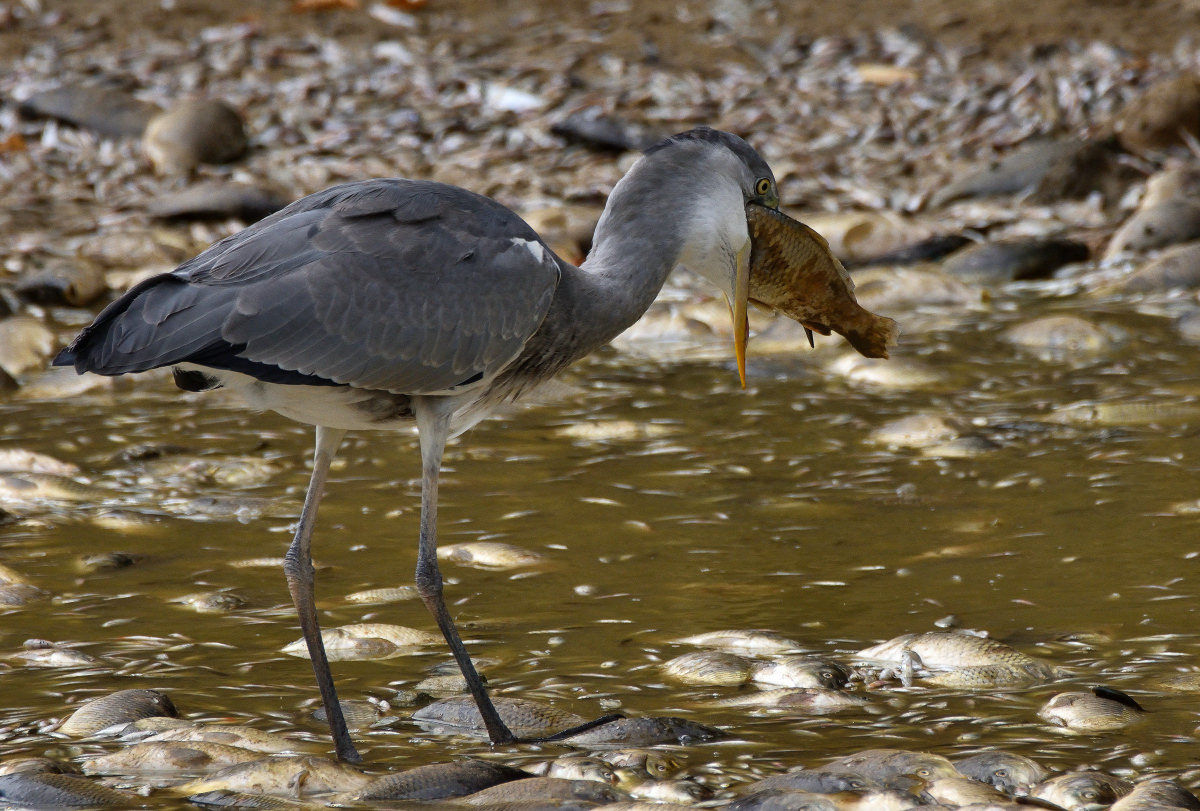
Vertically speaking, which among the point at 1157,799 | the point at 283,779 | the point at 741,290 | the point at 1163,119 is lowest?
the point at 283,779

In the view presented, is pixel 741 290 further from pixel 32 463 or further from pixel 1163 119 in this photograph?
pixel 1163 119

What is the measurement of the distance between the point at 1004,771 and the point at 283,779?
1582mm

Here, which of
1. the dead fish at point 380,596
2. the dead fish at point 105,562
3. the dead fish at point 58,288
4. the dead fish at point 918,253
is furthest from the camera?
the dead fish at point 918,253

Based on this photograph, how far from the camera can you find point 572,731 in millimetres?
3623

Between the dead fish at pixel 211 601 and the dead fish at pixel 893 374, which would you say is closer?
the dead fish at pixel 211 601

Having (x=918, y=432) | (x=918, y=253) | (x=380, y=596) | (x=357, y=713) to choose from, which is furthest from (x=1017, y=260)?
(x=357, y=713)

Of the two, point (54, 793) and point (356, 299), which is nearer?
point (54, 793)

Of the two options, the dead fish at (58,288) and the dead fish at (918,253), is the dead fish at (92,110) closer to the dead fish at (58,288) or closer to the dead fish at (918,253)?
the dead fish at (58,288)

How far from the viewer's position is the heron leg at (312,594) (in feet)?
11.7

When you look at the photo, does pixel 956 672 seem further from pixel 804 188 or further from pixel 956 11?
pixel 956 11

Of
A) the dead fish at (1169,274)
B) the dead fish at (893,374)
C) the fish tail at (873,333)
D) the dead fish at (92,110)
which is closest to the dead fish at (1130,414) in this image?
the dead fish at (893,374)

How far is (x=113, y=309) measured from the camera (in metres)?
3.73

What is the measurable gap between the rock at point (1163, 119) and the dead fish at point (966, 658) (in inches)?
264

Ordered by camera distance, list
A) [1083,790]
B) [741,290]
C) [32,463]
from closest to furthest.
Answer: [1083,790] → [741,290] → [32,463]
